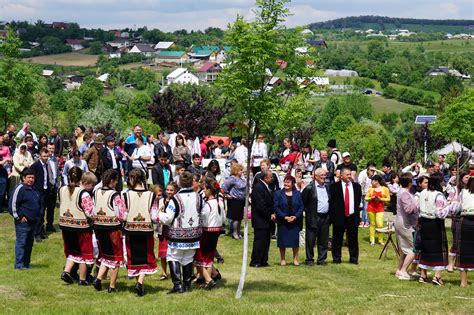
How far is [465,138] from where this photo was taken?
22188mm

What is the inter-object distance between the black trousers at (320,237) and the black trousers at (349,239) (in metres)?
0.32

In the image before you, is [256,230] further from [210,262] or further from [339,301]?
[339,301]

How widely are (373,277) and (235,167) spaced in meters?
4.31

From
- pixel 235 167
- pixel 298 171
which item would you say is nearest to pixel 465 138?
pixel 298 171

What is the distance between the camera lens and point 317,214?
52.6 ft

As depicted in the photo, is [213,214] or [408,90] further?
[408,90]

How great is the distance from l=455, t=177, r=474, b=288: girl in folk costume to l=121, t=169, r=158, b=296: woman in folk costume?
550 centimetres

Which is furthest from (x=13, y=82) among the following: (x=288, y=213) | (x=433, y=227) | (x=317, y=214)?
(x=433, y=227)

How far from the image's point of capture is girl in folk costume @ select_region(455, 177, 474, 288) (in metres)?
13.1

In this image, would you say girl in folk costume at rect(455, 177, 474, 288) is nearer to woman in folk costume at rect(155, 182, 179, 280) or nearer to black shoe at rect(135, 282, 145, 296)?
woman in folk costume at rect(155, 182, 179, 280)

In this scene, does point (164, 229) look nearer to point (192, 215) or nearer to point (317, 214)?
point (192, 215)

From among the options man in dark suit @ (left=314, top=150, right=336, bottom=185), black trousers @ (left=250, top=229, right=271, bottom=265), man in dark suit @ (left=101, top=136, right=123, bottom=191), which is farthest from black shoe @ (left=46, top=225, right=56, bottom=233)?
man in dark suit @ (left=314, top=150, right=336, bottom=185)

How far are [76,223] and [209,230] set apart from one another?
2271 mm

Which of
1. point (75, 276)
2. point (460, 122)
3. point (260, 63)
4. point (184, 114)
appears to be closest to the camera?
point (260, 63)
